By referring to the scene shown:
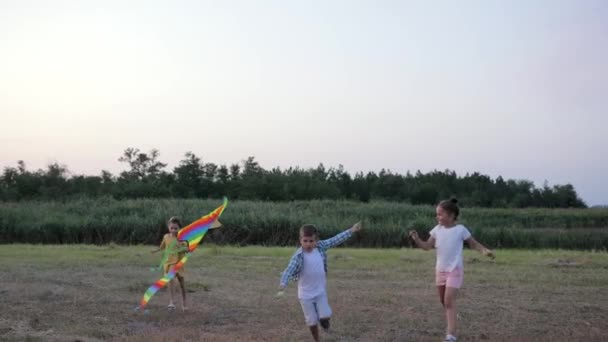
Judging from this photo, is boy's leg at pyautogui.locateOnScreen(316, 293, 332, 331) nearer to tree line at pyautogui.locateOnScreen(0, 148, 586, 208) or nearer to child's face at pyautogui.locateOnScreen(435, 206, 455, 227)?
child's face at pyautogui.locateOnScreen(435, 206, 455, 227)

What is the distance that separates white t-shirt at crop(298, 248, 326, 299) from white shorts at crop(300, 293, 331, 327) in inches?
2.2

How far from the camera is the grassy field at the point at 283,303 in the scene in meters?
8.81

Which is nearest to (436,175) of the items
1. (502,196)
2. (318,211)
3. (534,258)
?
(502,196)

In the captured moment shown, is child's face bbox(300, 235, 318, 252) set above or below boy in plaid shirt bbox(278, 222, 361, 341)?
above

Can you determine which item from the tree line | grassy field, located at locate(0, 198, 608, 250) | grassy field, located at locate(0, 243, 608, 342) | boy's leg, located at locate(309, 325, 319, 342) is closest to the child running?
grassy field, located at locate(0, 243, 608, 342)

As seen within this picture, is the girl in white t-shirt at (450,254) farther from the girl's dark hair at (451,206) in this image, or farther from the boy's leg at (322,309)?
the boy's leg at (322,309)

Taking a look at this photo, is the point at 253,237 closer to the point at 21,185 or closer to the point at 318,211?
the point at 318,211

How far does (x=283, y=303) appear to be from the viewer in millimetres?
11586

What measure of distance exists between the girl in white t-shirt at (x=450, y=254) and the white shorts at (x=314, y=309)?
58.0 inches

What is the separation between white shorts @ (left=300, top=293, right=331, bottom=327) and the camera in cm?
762

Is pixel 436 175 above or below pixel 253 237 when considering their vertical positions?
above

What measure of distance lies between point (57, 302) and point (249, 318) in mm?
3560

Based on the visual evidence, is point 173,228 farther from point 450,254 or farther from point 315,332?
point 450,254

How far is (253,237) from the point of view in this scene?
34.4 meters
